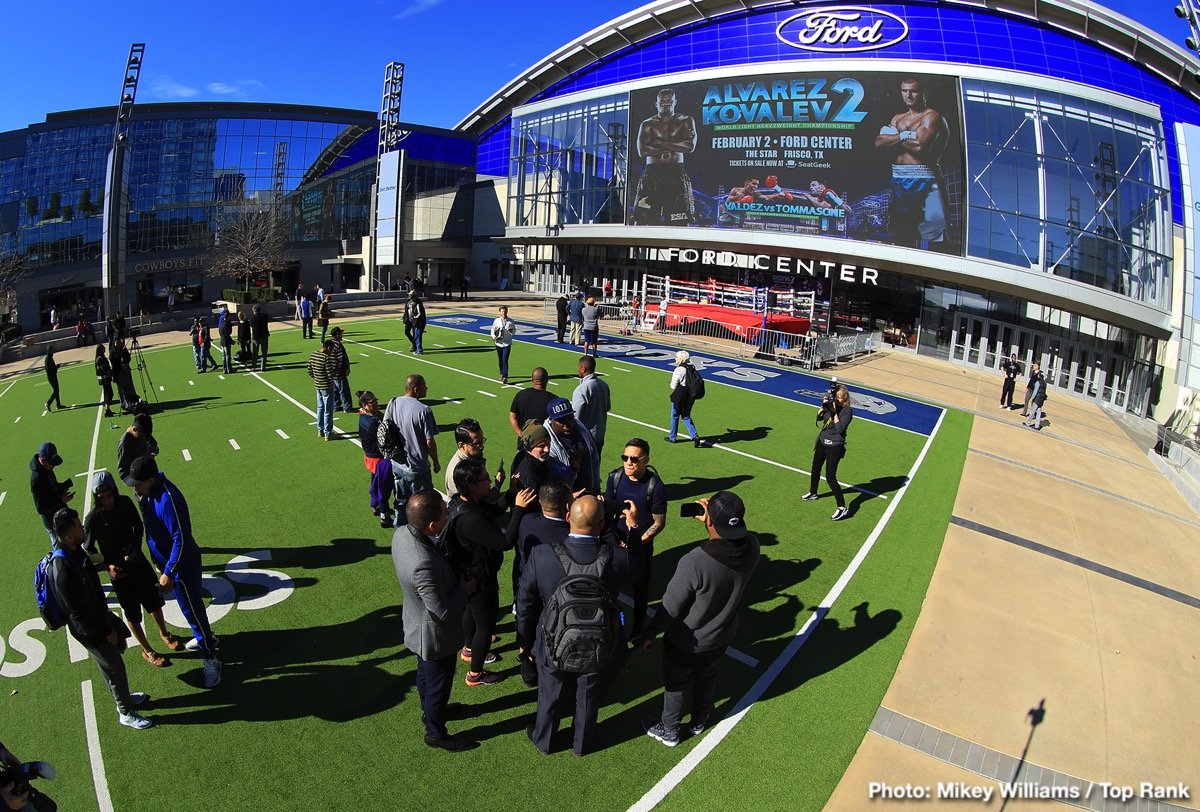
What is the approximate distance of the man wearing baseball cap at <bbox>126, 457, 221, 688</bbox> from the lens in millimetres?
5488

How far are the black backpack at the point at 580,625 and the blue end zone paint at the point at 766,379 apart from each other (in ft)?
47.1

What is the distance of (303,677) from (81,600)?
1833 mm

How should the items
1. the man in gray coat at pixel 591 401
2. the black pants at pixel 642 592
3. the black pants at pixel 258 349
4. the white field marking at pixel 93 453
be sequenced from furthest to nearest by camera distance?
1. the black pants at pixel 258 349
2. the white field marking at pixel 93 453
3. the man in gray coat at pixel 591 401
4. the black pants at pixel 642 592

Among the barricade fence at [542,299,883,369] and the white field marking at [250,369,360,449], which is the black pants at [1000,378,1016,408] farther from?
the white field marking at [250,369,360,449]

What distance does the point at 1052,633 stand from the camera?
7.36 meters

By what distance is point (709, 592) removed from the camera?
4.61 m

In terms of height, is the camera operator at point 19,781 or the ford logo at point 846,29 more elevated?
the ford logo at point 846,29

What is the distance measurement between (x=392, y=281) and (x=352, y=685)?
4909cm

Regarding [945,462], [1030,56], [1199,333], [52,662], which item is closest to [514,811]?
[52,662]

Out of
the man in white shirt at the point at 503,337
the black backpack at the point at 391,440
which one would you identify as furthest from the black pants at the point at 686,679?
the man in white shirt at the point at 503,337

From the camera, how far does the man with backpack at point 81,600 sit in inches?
182

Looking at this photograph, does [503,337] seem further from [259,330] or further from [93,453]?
[93,453]

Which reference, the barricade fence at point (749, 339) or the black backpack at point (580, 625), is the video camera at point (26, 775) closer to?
the black backpack at point (580, 625)

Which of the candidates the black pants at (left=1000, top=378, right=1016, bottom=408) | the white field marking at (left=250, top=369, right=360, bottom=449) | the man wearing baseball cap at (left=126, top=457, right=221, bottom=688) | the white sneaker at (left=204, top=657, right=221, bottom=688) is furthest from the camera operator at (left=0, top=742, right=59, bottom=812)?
the black pants at (left=1000, top=378, right=1016, bottom=408)
